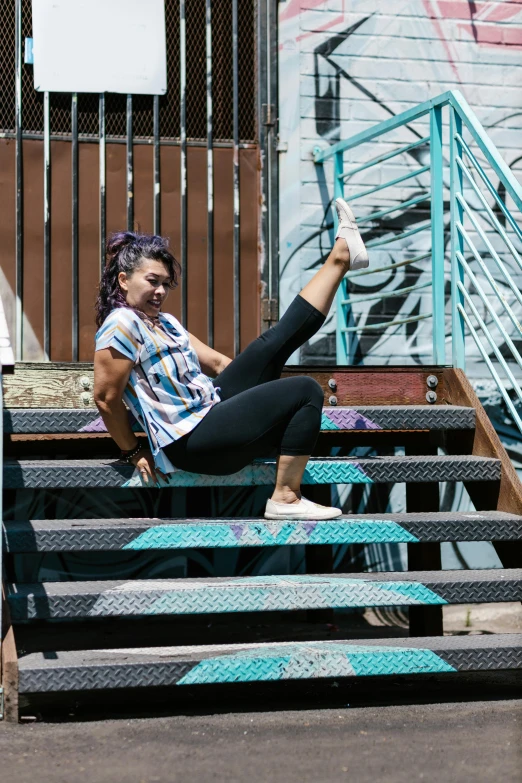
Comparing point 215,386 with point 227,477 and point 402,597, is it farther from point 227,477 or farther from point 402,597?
point 402,597

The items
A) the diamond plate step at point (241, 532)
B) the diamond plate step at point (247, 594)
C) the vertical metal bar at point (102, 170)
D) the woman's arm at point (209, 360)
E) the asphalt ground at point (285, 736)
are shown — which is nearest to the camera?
the asphalt ground at point (285, 736)

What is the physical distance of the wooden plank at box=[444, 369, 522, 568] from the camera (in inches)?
159

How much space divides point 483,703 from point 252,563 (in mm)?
2500

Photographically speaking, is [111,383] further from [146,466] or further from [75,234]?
[75,234]

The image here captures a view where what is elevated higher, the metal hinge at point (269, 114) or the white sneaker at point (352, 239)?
the metal hinge at point (269, 114)

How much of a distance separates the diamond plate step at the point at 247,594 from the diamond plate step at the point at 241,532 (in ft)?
0.43

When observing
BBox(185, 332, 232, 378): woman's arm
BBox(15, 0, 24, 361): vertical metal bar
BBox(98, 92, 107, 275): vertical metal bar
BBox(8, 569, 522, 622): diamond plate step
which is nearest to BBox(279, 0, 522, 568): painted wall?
BBox(98, 92, 107, 275): vertical metal bar

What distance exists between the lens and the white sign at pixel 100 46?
5586 mm

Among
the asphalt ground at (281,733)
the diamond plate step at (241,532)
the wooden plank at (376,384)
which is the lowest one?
the asphalt ground at (281,733)

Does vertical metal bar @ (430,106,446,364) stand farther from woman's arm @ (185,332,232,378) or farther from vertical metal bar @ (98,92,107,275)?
vertical metal bar @ (98,92,107,275)

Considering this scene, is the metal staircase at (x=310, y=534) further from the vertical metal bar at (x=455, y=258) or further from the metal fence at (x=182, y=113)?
the metal fence at (x=182, y=113)

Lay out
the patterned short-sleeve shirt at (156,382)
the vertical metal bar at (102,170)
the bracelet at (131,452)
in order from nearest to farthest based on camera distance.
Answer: the patterned short-sleeve shirt at (156,382), the bracelet at (131,452), the vertical metal bar at (102,170)

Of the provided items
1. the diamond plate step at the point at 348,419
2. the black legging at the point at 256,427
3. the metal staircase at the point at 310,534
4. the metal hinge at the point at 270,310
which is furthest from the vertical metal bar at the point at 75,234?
the black legging at the point at 256,427

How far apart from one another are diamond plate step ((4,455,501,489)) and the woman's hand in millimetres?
33
